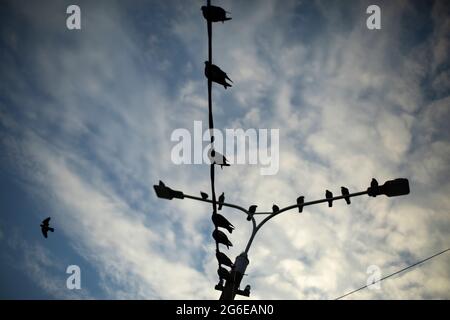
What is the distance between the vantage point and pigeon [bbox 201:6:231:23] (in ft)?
14.0

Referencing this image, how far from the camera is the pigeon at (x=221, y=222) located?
20.3 ft

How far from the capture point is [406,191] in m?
6.31

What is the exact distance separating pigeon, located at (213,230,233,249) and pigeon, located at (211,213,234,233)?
5.7 inches

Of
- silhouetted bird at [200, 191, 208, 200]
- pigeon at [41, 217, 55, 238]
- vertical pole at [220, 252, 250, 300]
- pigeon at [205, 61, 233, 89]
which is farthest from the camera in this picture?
pigeon at [41, 217, 55, 238]

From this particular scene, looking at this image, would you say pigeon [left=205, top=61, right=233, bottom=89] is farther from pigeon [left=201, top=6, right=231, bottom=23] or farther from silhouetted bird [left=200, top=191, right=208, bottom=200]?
silhouetted bird [left=200, top=191, right=208, bottom=200]

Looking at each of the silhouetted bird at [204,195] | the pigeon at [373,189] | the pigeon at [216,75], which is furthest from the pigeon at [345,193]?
the pigeon at [216,75]

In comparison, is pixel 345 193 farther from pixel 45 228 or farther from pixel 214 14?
pixel 45 228

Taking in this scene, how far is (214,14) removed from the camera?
4363 millimetres

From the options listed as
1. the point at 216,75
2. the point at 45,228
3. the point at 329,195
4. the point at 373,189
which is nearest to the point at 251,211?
the point at 329,195

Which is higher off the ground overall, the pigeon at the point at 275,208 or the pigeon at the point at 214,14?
the pigeon at the point at 214,14

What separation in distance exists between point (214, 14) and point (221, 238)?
13.6ft

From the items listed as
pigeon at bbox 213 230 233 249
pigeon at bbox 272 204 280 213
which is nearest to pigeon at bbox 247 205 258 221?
pigeon at bbox 272 204 280 213

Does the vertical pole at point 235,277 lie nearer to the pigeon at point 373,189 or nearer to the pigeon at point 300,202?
the pigeon at point 300,202
